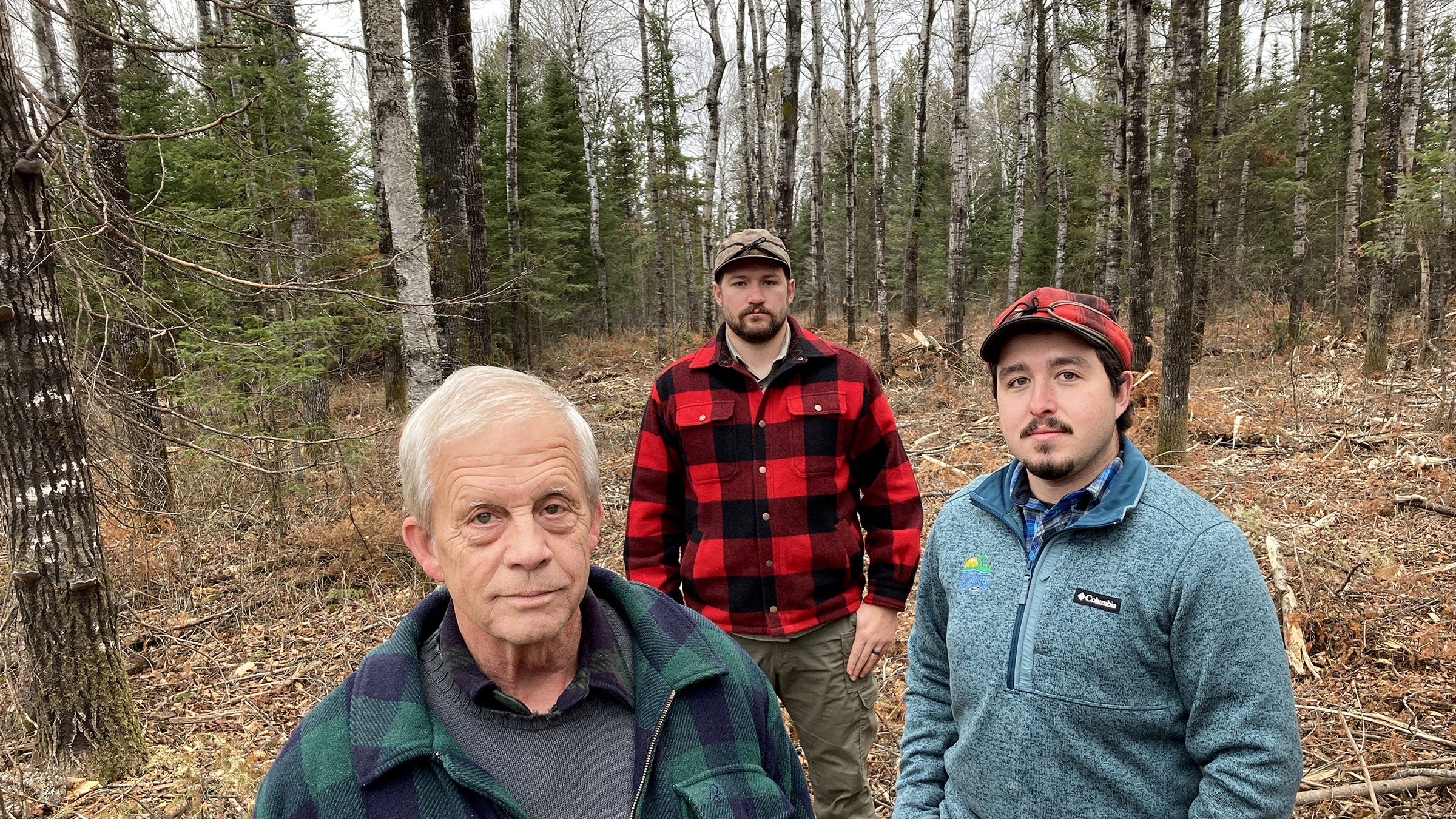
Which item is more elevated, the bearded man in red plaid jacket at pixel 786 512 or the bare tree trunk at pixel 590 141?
the bare tree trunk at pixel 590 141

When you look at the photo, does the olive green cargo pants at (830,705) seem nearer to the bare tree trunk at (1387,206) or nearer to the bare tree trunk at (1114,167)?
the bare tree trunk at (1387,206)

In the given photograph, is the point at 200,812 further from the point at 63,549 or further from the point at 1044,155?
the point at 1044,155

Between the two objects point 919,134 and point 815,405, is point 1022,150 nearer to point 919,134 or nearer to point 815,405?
point 919,134

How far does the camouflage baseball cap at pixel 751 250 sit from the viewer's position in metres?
2.94

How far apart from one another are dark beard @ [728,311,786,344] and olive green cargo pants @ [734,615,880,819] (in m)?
1.16

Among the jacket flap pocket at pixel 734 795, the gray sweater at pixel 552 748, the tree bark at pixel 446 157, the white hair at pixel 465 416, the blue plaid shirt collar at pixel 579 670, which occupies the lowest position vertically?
the jacket flap pocket at pixel 734 795

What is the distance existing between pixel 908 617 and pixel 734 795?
4285mm

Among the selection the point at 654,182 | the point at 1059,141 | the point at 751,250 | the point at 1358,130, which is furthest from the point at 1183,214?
the point at 654,182

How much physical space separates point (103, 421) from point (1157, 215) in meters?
21.7

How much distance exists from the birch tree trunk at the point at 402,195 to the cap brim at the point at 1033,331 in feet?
14.3

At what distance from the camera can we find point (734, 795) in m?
1.42

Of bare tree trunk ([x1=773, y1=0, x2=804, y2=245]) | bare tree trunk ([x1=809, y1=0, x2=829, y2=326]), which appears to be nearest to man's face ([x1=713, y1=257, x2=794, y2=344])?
bare tree trunk ([x1=773, y1=0, x2=804, y2=245])

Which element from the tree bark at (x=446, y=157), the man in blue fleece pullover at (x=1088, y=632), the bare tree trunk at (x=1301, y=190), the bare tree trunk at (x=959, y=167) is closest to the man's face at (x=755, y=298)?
the man in blue fleece pullover at (x=1088, y=632)

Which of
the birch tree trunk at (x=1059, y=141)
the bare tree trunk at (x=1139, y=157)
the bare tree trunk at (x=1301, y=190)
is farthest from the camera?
the birch tree trunk at (x=1059, y=141)
